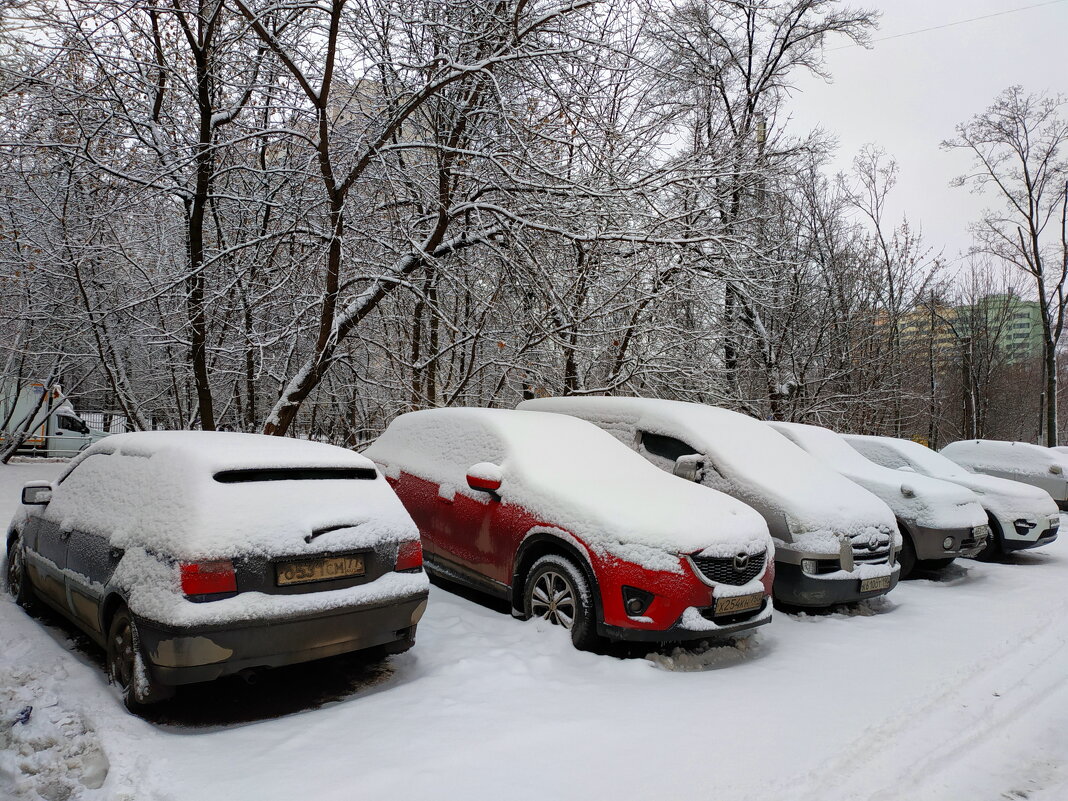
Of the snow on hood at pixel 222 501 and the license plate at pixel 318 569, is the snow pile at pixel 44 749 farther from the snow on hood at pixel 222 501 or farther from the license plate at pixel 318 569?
the license plate at pixel 318 569

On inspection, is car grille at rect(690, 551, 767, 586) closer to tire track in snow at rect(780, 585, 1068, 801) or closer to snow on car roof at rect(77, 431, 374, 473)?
tire track in snow at rect(780, 585, 1068, 801)

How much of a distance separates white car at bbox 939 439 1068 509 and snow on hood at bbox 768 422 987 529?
5900mm

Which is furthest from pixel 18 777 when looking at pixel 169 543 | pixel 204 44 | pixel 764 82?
pixel 764 82

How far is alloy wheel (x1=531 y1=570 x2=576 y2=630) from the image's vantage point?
4.84m

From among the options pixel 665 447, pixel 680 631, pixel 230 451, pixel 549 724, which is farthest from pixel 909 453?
pixel 230 451

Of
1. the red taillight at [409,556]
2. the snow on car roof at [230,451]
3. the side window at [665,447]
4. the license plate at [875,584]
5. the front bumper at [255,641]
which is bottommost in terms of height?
the license plate at [875,584]

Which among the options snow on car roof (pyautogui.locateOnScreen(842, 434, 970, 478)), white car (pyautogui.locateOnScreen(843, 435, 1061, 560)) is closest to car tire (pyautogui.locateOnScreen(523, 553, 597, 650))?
white car (pyautogui.locateOnScreen(843, 435, 1061, 560))

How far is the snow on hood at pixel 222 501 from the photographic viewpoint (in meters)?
3.49

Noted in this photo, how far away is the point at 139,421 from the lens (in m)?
9.74

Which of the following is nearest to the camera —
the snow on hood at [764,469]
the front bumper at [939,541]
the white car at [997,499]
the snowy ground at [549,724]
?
the snowy ground at [549,724]

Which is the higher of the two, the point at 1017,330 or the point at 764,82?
the point at 764,82

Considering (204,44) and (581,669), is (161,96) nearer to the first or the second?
(204,44)

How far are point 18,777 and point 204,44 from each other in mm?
7070

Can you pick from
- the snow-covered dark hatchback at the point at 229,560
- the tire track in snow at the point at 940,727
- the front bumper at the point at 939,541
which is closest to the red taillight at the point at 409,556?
the snow-covered dark hatchback at the point at 229,560
